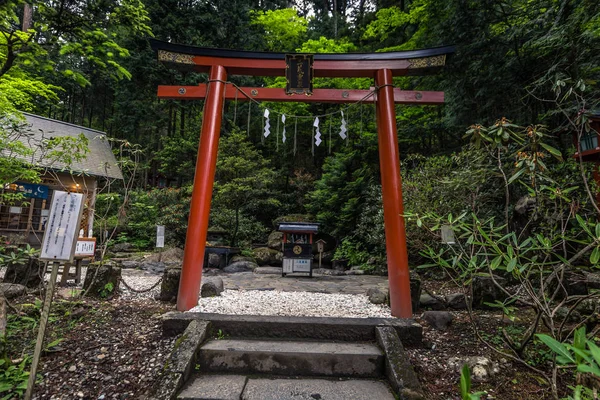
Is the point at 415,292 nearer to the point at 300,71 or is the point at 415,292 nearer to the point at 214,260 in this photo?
the point at 300,71

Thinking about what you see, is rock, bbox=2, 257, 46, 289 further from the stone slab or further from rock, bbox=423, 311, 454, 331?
rock, bbox=423, 311, 454, 331

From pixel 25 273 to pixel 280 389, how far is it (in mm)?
4613

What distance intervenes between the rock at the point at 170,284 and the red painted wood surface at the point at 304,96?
2815 mm

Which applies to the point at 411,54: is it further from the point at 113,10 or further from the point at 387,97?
the point at 113,10

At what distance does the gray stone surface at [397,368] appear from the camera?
A: 2371 millimetres

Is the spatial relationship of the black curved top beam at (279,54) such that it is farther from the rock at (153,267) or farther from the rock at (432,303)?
the rock at (153,267)

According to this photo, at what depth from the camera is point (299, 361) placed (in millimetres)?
2832

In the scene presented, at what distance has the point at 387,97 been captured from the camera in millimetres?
4566

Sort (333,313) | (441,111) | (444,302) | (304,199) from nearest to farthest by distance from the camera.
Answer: (333,313) < (444,302) < (441,111) < (304,199)

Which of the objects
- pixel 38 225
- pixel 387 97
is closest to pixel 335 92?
pixel 387 97

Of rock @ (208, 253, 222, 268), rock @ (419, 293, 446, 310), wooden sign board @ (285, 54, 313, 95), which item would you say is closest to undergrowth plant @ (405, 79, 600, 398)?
rock @ (419, 293, 446, 310)

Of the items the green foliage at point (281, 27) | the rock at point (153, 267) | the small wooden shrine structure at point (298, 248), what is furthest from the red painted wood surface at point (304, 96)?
the green foliage at point (281, 27)

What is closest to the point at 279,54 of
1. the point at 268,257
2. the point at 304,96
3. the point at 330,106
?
the point at 304,96

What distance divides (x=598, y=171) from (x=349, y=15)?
1982cm
